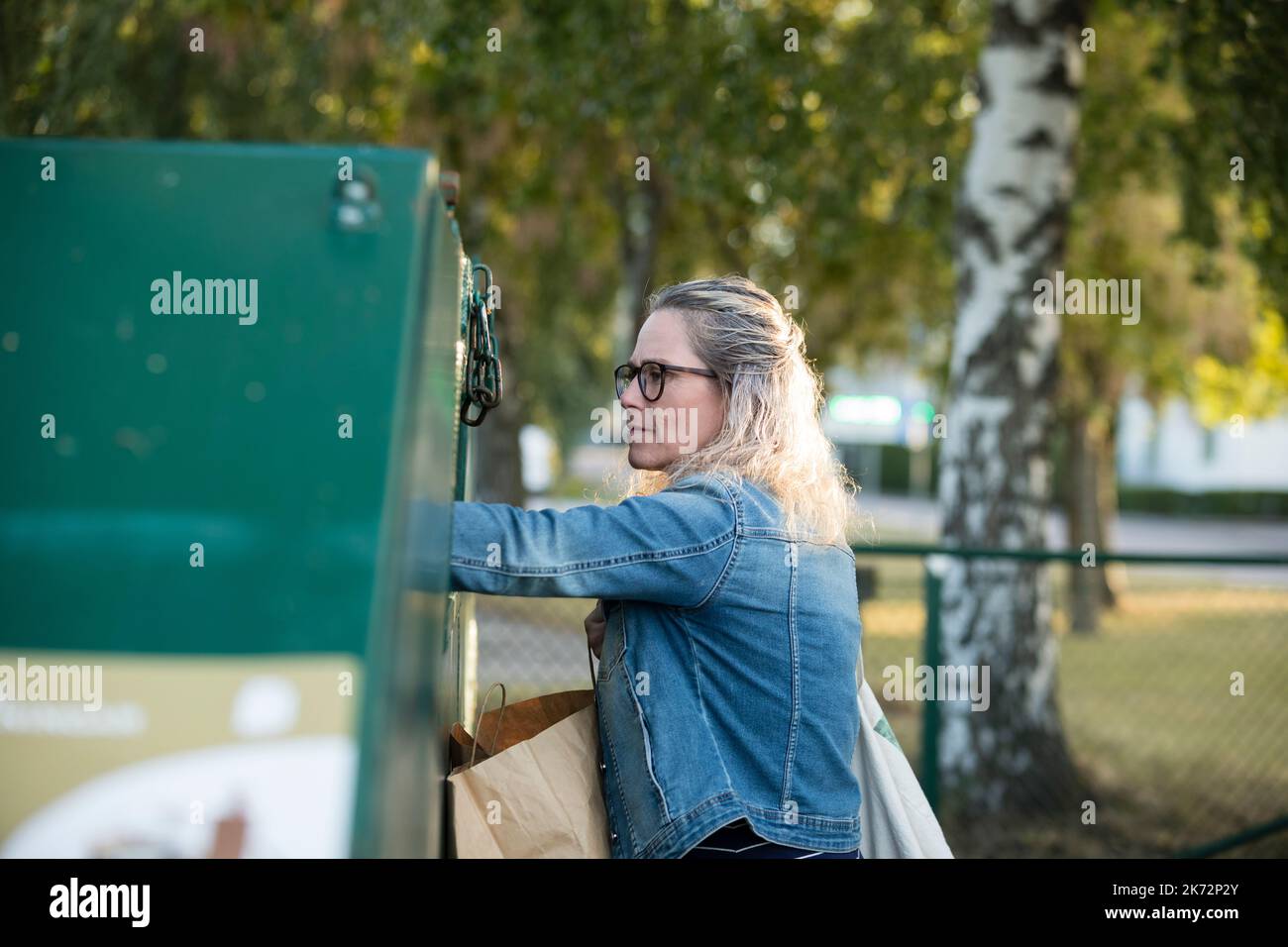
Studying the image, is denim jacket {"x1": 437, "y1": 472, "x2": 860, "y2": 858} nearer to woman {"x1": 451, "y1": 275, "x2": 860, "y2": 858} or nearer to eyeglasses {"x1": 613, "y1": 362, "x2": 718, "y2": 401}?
woman {"x1": 451, "y1": 275, "x2": 860, "y2": 858}

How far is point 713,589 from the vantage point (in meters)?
1.78

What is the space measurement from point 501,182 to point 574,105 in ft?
8.36

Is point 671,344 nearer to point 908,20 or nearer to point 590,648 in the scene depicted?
point 590,648

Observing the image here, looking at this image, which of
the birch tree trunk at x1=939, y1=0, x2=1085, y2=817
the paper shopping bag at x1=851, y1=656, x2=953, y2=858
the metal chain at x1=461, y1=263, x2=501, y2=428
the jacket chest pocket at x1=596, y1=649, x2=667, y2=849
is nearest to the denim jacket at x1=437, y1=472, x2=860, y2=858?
the jacket chest pocket at x1=596, y1=649, x2=667, y2=849

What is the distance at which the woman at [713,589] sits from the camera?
171cm

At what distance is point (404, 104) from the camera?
10156mm

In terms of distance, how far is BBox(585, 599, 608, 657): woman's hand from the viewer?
2.03 m

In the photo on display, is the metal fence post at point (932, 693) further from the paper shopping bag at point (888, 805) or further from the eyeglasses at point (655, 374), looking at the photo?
the eyeglasses at point (655, 374)

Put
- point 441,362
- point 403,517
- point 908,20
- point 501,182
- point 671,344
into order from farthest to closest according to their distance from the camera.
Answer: point 501,182, point 908,20, point 671,344, point 441,362, point 403,517

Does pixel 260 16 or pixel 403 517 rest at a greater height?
pixel 260 16

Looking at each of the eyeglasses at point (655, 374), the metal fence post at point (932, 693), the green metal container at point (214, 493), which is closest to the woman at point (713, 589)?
the eyeglasses at point (655, 374)

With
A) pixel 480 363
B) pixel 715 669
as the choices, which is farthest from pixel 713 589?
pixel 480 363

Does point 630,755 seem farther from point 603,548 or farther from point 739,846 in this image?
point 603,548
